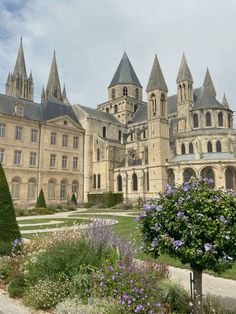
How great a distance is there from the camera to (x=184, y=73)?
1934 inches

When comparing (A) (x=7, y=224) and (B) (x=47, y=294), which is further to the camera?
(A) (x=7, y=224)

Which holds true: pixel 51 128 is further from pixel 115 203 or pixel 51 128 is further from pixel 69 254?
pixel 69 254

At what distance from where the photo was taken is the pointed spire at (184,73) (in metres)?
48.6

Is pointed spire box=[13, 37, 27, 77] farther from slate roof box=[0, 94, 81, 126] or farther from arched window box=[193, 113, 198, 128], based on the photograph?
arched window box=[193, 113, 198, 128]

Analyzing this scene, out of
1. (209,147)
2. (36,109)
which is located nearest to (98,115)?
(36,109)

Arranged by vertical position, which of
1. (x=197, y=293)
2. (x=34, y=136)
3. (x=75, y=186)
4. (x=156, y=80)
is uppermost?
(x=156, y=80)

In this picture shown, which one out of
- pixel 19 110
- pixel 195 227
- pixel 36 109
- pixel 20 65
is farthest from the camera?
pixel 20 65

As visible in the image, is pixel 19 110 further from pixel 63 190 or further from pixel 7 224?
pixel 7 224

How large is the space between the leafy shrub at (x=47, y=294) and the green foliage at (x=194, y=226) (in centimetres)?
175

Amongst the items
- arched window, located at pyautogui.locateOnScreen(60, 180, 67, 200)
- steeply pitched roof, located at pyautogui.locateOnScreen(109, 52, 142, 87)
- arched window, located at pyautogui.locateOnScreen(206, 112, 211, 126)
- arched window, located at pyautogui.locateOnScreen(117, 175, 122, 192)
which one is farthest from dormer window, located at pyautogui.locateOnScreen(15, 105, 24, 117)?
arched window, located at pyautogui.locateOnScreen(206, 112, 211, 126)

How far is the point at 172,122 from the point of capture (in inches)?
1852

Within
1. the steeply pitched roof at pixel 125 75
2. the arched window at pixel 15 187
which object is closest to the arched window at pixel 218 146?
the steeply pitched roof at pixel 125 75

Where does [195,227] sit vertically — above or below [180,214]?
below

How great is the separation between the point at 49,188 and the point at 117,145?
1272 cm
